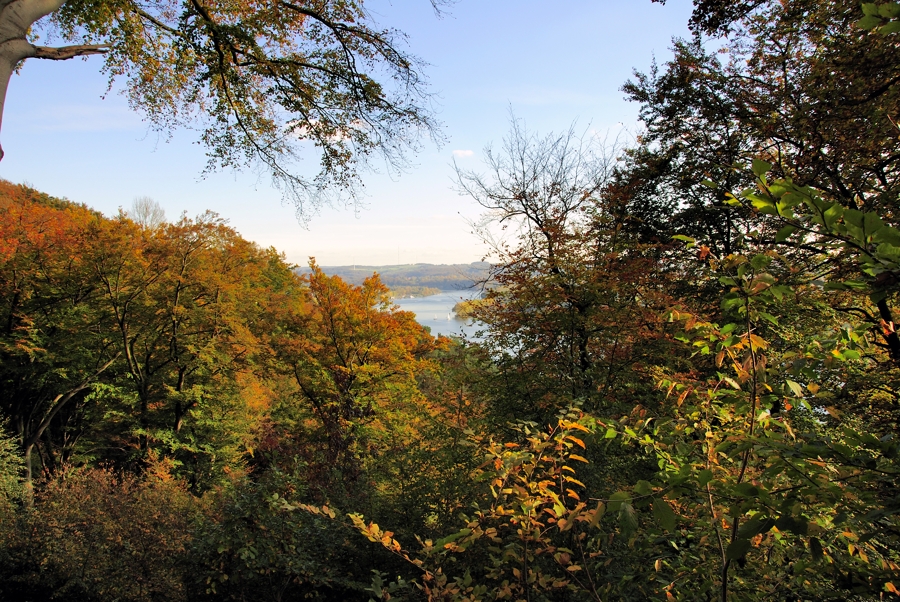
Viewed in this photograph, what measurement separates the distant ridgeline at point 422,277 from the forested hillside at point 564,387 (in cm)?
82

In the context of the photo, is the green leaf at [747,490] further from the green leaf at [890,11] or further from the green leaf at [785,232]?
the green leaf at [890,11]

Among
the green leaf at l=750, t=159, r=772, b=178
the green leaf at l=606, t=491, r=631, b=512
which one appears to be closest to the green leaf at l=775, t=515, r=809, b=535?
the green leaf at l=606, t=491, r=631, b=512

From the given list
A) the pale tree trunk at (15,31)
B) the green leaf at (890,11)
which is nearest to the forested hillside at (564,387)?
the green leaf at (890,11)

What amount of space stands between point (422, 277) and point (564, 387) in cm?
10090

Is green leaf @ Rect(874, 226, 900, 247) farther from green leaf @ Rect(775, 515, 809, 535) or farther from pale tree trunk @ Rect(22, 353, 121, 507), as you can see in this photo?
pale tree trunk @ Rect(22, 353, 121, 507)

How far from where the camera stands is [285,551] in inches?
165

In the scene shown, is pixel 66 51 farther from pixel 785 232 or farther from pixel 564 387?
pixel 564 387

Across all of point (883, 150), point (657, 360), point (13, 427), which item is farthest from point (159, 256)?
point (883, 150)

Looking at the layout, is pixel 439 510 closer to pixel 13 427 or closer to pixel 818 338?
pixel 818 338

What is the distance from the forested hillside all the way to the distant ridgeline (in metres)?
0.82

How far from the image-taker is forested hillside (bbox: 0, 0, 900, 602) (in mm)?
1362

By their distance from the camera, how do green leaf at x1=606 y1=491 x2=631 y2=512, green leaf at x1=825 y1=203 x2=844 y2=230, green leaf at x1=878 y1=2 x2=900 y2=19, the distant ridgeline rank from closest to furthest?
1. green leaf at x1=878 y1=2 x2=900 y2=19
2. green leaf at x1=825 y1=203 x2=844 y2=230
3. green leaf at x1=606 y1=491 x2=631 y2=512
4. the distant ridgeline

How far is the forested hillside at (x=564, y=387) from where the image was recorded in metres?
1.36

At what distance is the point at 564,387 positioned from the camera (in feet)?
20.2
